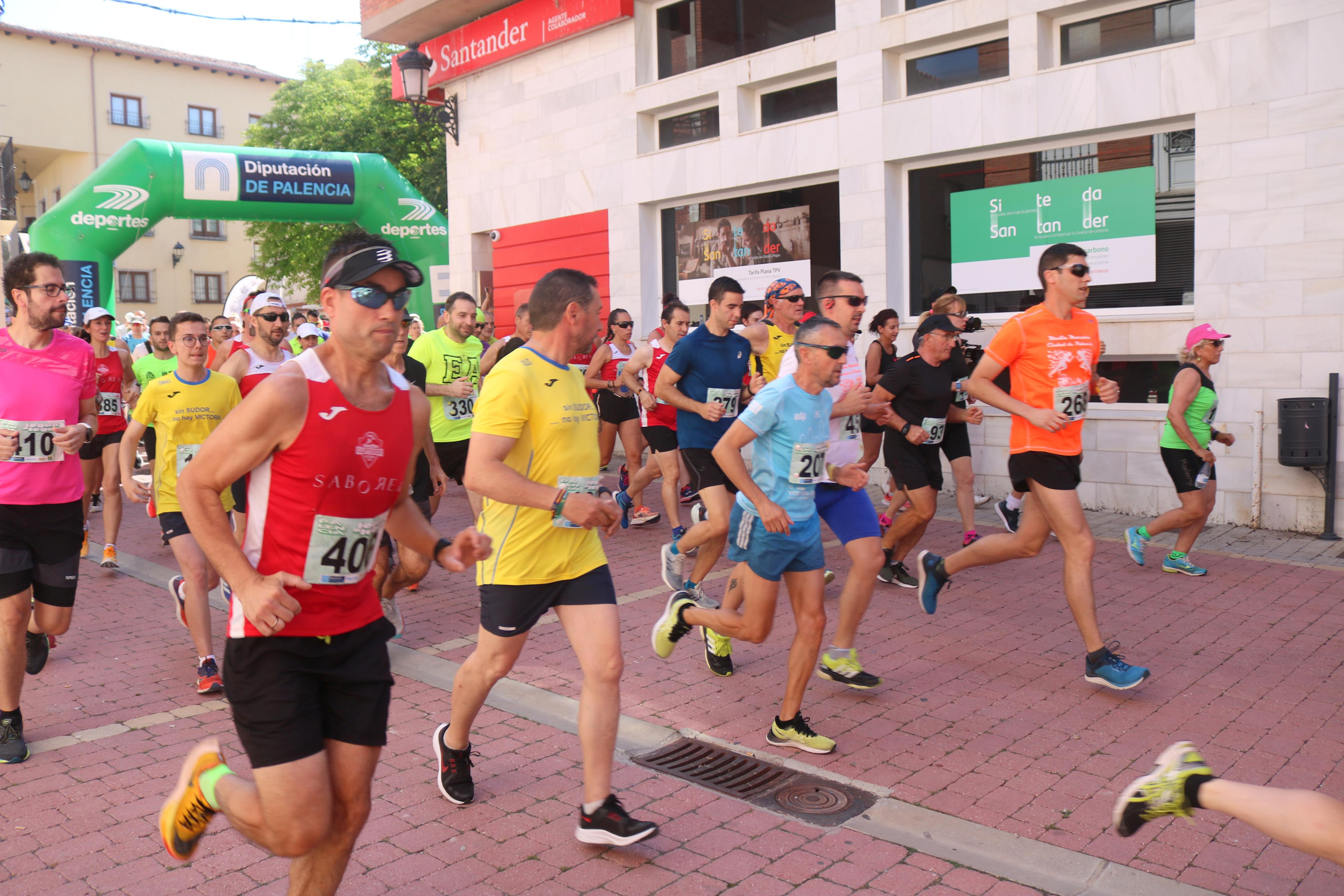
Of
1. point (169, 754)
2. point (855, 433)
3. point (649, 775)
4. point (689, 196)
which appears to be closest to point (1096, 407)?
point (855, 433)

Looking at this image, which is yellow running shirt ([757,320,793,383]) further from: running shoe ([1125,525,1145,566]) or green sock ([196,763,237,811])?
green sock ([196,763,237,811])

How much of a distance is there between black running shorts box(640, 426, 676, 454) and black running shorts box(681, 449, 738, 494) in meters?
1.78

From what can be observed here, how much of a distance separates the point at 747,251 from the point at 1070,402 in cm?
831

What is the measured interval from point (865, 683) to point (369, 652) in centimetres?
297

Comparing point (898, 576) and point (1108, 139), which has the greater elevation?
point (1108, 139)

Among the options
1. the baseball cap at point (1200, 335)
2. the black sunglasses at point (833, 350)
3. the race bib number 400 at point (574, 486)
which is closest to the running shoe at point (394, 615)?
the race bib number 400 at point (574, 486)

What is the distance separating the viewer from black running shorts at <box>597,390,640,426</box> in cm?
1088

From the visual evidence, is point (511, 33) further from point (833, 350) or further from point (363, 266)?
point (363, 266)

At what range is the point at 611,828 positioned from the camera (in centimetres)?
364

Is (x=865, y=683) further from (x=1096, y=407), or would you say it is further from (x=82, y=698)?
(x=1096, y=407)

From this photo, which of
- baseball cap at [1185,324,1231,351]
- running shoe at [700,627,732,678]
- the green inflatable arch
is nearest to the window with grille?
the green inflatable arch

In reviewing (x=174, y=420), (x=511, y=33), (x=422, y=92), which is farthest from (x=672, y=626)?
(x=422, y=92)

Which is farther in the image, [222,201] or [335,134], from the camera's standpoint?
[335,134]

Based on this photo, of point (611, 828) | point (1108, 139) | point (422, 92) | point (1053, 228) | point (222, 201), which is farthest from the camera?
point (222, 201)
